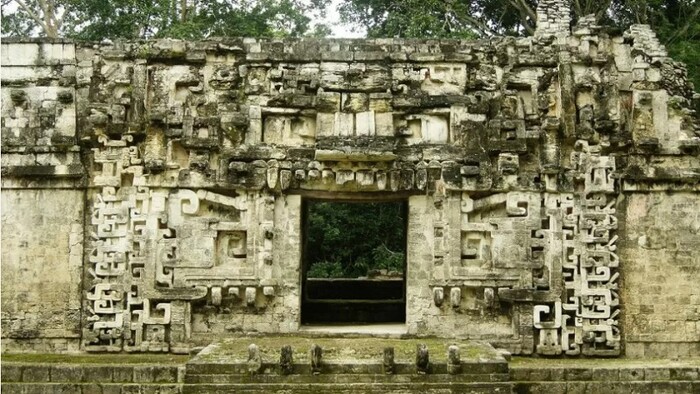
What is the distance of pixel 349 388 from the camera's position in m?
9.61

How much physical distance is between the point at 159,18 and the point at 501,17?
10.4 m

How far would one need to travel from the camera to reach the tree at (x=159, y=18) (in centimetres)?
2328

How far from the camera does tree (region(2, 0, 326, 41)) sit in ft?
76.4

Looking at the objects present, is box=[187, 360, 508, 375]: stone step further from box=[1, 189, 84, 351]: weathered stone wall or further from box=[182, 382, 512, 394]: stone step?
box=[1, 189, 84, 351]: weathered stone wall

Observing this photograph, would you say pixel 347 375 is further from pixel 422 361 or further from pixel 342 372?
pixel 422 361

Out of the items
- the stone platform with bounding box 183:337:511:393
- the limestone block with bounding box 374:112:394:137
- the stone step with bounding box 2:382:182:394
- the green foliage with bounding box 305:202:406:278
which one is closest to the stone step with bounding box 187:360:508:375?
the stone platform with bounding box 183:337:511:393

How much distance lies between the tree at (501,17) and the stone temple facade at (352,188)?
32.2ft

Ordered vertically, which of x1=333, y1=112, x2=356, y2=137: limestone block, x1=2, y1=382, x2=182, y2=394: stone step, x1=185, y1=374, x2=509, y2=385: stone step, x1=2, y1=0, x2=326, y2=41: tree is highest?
x1=2, y1=0, x2=326, y2=41: tree

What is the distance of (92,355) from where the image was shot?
12812mm

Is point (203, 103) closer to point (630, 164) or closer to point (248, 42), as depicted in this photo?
point (248, 42)

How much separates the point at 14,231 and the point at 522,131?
7.90m

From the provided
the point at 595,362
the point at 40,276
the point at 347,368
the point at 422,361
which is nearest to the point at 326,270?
the point at 40,276

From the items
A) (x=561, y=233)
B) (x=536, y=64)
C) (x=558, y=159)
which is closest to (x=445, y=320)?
(x=561, y=233)

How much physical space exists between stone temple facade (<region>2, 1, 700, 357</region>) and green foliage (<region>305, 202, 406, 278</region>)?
11347 mm
